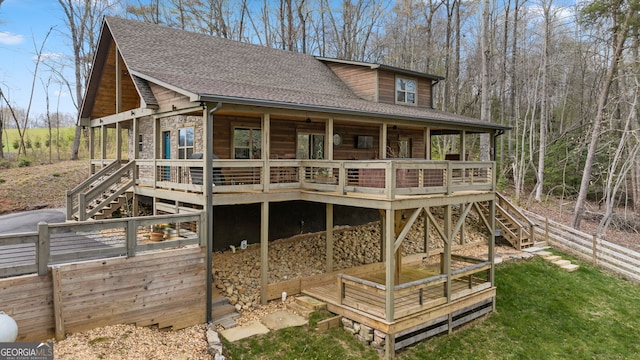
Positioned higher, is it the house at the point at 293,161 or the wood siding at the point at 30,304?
the house at the point at 293,161

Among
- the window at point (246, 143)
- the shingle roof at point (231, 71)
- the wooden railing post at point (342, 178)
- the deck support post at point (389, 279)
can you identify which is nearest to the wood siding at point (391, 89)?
the shingle roof at point (231, 71)

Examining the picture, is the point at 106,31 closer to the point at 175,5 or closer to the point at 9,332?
the point at 9,332

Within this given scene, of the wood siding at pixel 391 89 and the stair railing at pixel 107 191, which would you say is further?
the wood siding at pixel 391 89

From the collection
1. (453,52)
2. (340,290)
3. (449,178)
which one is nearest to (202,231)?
(340,290)

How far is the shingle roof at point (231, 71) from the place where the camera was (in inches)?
394

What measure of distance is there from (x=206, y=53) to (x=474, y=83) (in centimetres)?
2373

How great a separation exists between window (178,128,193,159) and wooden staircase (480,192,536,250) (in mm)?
12547

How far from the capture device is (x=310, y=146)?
13.8 m

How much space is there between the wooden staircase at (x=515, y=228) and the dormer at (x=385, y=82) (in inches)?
225

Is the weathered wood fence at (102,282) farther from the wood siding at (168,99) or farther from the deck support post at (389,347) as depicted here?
the deck support post at (389,347)

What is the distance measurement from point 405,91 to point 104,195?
41.2ft

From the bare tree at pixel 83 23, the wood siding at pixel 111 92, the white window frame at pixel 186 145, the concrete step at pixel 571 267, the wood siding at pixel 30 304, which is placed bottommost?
the concrete step at pixel 571 267

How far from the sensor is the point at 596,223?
2211 cm

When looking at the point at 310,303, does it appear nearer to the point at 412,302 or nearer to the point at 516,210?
the point at 412,302
